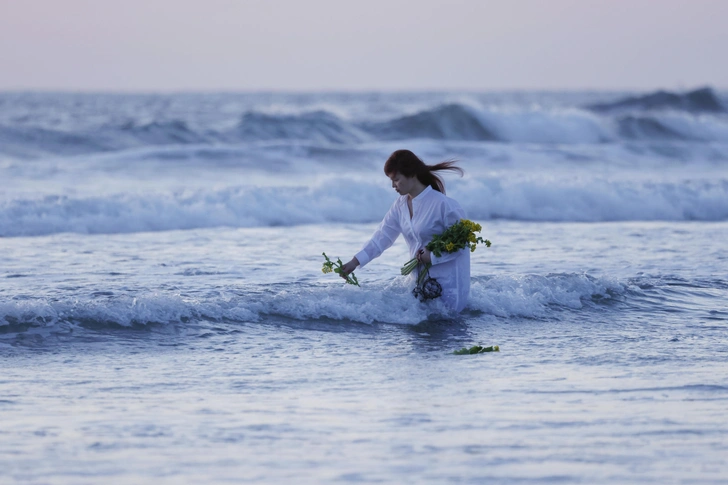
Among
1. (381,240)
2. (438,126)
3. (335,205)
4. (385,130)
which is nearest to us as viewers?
(381,240)

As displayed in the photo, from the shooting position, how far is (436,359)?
6469 mm

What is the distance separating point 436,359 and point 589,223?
9931mm

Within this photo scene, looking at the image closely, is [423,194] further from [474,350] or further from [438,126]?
[438,126]

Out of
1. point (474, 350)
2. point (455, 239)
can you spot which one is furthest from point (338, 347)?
point (455, 239)

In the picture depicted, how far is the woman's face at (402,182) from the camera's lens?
7.37 m

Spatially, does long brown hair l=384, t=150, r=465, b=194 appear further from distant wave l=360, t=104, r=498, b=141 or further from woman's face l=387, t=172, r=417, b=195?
distant wave l=360, t=104, r=498, b=141

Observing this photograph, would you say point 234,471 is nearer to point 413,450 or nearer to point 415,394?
point 413,450

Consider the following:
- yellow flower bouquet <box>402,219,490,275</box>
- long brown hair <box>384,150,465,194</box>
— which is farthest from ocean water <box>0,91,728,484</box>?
long brown hair <box>384,150,465,194</box>

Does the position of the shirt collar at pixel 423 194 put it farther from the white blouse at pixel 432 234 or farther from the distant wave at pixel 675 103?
the distant wave at pixel 675 103

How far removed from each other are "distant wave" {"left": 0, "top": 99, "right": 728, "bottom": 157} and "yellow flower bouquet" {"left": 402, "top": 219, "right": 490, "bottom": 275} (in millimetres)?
19422

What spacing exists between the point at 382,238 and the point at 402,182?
552 mm

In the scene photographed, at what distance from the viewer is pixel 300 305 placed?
7.89 meters

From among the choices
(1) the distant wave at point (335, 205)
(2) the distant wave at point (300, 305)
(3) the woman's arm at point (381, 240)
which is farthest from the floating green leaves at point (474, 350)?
(1) the distant wave at point (335, 205)

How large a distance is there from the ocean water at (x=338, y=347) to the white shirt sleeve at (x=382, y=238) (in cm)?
51
